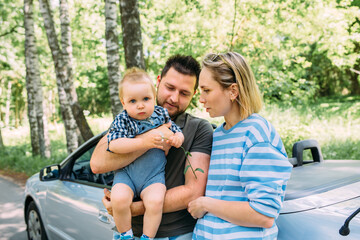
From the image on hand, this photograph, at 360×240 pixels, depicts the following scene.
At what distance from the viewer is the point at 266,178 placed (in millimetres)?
1571

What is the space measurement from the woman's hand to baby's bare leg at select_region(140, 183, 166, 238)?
0.70 ft

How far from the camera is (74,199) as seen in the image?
3566mm

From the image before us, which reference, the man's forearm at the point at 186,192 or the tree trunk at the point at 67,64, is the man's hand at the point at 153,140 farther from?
the tree trunk at the point at 67,64

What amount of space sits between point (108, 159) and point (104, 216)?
1.02m

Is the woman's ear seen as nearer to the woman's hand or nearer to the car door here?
the woman's hand

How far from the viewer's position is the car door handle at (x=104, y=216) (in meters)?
2.95

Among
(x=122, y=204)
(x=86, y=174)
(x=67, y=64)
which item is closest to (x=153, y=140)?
(x=122, y=204)

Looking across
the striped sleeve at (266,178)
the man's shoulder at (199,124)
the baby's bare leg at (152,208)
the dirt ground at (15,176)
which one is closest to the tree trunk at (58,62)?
the dirt ground at (15,176)

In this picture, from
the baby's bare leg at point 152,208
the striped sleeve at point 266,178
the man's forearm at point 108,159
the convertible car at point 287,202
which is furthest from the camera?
the man's forearm at point 108,159

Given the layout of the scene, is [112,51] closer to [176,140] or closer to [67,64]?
[67,64]

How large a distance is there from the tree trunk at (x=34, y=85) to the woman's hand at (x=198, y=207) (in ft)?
42.6

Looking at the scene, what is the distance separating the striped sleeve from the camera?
1561 mm

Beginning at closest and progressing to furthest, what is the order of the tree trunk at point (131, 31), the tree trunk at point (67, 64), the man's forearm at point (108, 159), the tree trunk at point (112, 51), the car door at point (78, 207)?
the man's forearm at point (108, 159), the car door at point (78, 207), the tree trunk at point (131, 31), the tree trunk at point (112, 51), the tree trunk at point (67, 64)

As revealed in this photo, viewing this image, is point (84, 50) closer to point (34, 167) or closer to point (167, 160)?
point (34, 167)
